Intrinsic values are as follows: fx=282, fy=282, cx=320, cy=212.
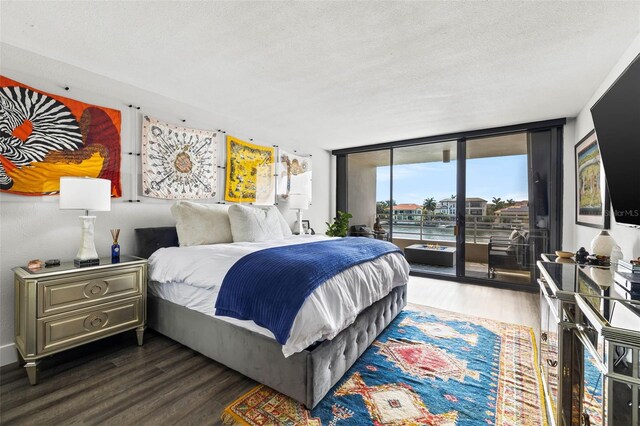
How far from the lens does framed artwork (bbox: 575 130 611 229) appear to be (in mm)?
2686

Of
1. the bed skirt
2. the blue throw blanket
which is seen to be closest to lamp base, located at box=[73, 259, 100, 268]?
the bed skirt

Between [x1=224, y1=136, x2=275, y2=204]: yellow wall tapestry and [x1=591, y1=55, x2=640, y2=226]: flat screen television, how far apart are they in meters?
3.62

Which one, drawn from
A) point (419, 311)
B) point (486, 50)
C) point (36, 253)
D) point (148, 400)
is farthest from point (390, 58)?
point (36, 253)

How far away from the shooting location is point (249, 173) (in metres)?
4.10

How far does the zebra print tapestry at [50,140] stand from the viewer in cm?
215

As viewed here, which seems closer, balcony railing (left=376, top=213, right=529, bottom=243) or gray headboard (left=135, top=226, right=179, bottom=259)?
gray headboard (left=135, top=226, right=179, bottom=259)

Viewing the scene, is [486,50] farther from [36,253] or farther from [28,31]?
[36,253]

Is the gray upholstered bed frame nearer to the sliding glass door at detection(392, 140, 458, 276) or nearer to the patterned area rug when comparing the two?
the patterned area rug

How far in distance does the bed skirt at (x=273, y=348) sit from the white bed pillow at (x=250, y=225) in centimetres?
92


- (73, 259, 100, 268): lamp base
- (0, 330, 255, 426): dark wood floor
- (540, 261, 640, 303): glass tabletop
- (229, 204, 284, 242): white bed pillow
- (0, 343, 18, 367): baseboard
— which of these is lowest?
(0, 330, 255, 426): dark wood floor

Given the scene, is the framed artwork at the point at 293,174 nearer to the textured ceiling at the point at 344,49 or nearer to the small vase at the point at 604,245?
the textured ceiling at the point at 344,49

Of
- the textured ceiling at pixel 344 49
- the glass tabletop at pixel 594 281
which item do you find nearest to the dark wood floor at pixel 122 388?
Result: the glass tabletop at pixel 594 281

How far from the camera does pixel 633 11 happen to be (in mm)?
1740

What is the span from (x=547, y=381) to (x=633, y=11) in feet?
7.67
